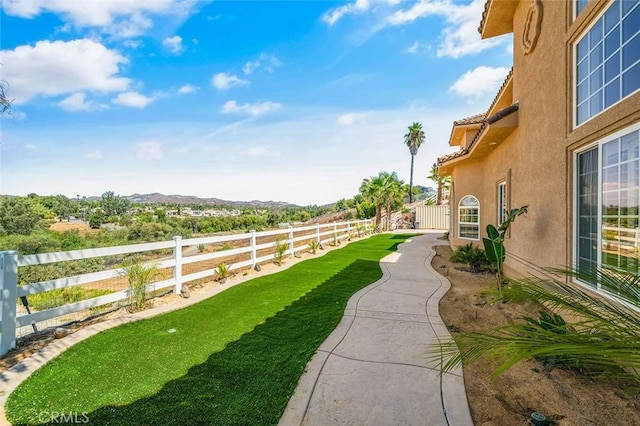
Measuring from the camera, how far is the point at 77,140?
74.4 ft

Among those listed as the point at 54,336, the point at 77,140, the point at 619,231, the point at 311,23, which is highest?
the point at 311,23

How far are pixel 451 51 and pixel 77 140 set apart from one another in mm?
25603

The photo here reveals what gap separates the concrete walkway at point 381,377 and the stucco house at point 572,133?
1.93 m

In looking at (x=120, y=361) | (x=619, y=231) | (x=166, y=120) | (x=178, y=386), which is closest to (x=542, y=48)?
(x=619, y=231)

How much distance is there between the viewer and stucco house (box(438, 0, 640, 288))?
3441mm

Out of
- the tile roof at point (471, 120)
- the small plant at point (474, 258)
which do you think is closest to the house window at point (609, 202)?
the small plant at point (474, 258)

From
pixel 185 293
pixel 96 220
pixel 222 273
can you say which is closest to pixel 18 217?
pixel 96 220

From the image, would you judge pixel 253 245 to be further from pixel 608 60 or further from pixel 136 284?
pixel 608 60

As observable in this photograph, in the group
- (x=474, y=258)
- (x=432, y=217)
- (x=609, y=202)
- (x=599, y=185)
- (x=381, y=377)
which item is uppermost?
(x=599, y=185)

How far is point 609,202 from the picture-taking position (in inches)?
148

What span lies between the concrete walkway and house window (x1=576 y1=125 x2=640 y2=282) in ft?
6.27

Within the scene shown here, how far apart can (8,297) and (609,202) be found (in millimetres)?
7625

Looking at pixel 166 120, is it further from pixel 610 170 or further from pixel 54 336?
pixel 610 170

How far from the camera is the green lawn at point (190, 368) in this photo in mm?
2701
